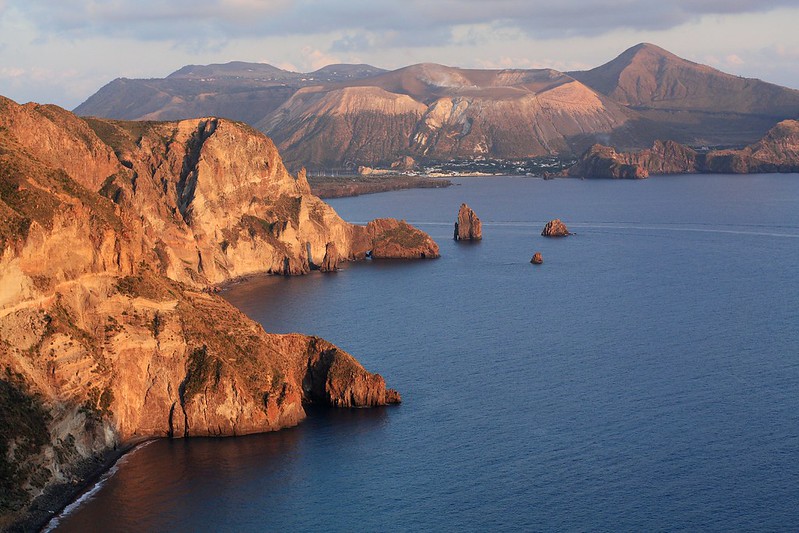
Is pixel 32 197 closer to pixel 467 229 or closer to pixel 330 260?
pixel 330 260

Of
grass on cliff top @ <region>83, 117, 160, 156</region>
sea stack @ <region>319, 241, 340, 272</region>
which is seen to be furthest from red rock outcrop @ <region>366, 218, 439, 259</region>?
grass on cliff top @ <region>83, 117, 160, 156</region>

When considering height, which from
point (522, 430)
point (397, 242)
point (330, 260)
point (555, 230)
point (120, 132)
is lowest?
point (522, 430)

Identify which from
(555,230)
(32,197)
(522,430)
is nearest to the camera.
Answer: (32,197)

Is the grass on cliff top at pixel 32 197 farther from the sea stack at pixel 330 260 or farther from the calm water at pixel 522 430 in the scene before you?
the sea stack at pixel 330 260

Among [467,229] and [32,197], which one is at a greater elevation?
[32,197]

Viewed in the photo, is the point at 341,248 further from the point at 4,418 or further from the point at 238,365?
the point at 4,418

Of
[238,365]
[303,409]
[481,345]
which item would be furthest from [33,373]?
[481,345]

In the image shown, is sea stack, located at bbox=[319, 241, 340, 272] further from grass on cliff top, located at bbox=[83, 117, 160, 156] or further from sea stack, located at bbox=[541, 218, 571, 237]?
sea stack, located at bbox=[541, 218, 571, 237]

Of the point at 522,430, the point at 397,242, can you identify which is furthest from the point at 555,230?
the point at 522,430

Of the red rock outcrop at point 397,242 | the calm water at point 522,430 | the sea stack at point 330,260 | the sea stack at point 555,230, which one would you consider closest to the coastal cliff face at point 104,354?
the calm water at point 522,430
